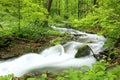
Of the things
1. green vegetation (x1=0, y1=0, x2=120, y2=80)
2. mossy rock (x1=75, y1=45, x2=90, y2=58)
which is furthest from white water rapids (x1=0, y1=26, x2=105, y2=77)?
green vegetation (x1=0, y1=0, x2=120, y2=80)

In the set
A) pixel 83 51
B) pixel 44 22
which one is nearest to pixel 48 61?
pixel 83 51

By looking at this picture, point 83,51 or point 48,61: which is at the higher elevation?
point 83,51

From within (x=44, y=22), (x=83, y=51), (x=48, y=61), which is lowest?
(x=48, y=61)

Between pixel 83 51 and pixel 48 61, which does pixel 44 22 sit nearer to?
pixel 48 61

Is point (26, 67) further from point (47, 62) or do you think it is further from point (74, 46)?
point (74, 46)

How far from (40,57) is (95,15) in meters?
5.65

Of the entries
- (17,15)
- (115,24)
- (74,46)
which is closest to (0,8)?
(17,15)

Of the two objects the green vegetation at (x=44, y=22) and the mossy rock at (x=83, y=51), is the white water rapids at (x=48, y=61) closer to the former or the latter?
the mossy rock at (x=83, y=51)

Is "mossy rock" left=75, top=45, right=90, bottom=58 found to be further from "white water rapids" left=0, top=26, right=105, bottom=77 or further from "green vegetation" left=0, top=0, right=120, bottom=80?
"green vegetation" left=0, top=0, right=120, bottom=80

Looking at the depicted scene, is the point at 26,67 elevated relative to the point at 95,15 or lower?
lower

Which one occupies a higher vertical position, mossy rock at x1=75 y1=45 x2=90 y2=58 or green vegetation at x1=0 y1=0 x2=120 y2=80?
green vegetation at x1=0 y1=0 x2=120 y2=80

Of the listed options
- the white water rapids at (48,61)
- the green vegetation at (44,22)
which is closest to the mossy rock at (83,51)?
the white water rapids at (48,61)

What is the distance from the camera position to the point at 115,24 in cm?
677

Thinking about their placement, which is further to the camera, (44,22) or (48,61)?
(44,22)
